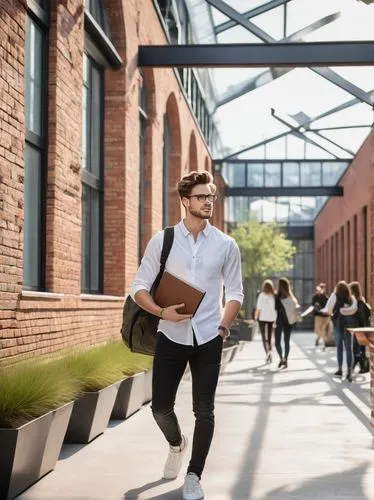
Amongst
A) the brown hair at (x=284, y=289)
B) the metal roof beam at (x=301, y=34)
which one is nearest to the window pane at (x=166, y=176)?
the metal roof beam at (x=301, y=34)

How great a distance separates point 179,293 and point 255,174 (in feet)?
139

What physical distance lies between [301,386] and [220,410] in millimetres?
3829

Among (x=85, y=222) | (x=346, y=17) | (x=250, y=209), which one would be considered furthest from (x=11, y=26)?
(x=250, y=209)

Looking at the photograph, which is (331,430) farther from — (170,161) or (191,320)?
(170,161)

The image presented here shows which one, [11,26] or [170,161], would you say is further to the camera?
[170,161]

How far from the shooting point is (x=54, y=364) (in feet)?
25.6

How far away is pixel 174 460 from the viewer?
21.1 feet

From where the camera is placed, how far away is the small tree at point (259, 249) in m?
48.8

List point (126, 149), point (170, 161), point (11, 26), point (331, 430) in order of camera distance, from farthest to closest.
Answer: point (170, 161)
point (126, 149)
point (331, 430)
point (11, 26)

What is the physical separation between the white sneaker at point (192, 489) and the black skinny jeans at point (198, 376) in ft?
0.19

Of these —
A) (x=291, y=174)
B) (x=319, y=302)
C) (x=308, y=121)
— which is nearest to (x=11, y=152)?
(x=319, y=302)

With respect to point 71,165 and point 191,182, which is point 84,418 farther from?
point 71,165

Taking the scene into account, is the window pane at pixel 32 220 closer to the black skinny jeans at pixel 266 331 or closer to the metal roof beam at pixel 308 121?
the black skinny jeans at pixel 266 331

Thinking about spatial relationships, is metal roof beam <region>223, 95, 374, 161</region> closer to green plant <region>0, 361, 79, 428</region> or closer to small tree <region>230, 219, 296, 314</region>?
small tree <region>230, 219, 296, 314</region>
